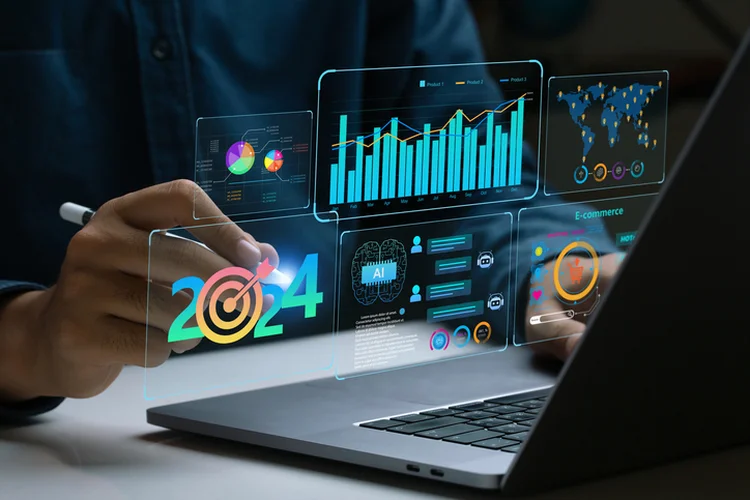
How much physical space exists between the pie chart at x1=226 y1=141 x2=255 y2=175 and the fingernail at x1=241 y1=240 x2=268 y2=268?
0.04 metres

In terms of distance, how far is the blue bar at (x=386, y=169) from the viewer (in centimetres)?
67

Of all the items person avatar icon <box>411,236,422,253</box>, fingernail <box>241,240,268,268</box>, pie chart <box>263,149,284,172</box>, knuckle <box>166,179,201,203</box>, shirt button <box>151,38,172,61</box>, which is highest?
shirt button <box>151,38,172,61</box>

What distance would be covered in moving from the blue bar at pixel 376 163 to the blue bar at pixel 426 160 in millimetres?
37

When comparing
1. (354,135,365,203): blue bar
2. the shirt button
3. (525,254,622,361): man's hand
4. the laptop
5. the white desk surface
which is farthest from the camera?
the shirt button

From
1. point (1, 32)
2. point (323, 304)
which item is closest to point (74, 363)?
point (323, 304)

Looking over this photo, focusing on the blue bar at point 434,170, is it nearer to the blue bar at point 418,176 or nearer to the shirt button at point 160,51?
the blue bar at point 418,176

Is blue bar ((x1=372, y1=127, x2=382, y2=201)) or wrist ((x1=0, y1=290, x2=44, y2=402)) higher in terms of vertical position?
blue bar ((x1=372, y1=127, x2=382, y2=201))

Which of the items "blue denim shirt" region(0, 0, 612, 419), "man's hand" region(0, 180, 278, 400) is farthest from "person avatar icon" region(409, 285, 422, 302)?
"blue denim shirt" region(0, 0, 612, 419)

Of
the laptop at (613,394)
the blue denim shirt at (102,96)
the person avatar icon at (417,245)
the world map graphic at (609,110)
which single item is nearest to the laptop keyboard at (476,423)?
the laptop at (613,394)

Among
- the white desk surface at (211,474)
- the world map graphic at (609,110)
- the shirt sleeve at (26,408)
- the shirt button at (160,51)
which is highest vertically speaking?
the shirt button at (160,51)

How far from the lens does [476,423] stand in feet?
2.09

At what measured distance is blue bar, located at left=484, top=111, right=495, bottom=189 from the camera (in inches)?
28.4

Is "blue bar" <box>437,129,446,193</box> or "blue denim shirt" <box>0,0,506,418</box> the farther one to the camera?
Result: "blue denim shirt" <box>0,0,506,418</box>

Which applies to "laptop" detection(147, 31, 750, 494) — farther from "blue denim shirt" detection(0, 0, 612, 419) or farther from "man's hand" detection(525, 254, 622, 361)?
"blue denim shirt" detection(0, 0, 612, 419)
